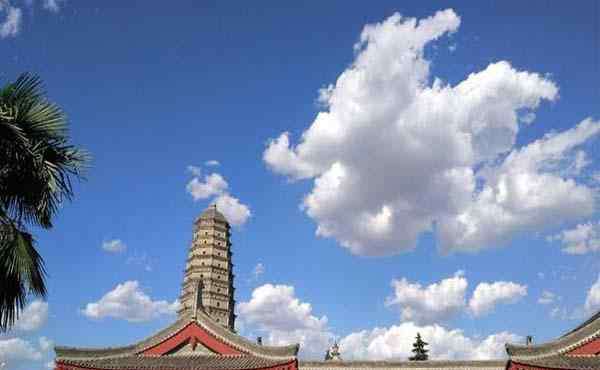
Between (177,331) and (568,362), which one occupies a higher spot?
(177,331)

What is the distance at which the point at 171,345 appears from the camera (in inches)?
1257

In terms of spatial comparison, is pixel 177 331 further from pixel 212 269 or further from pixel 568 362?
pixel 212 269

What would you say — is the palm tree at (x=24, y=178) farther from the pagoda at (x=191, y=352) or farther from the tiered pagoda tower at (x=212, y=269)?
the tiered pagoda tower at (x=212, y=269)

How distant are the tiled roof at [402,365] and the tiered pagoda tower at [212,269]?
28.9m

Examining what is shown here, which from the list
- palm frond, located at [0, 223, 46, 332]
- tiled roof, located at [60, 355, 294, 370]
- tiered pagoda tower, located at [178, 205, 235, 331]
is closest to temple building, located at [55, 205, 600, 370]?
tiled roof, located at [60, 355, 294, 370]

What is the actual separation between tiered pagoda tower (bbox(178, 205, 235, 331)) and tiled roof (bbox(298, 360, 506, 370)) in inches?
1139

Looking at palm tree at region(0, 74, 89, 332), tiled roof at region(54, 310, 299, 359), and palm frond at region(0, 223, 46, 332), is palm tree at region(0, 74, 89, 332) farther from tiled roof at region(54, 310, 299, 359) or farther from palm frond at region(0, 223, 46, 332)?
tiled roof at region(54, 310, 299, 359)

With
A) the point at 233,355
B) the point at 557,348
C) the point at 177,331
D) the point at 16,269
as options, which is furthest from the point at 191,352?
the point at 16,269

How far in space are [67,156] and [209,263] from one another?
170ft

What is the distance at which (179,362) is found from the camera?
30.4 meters

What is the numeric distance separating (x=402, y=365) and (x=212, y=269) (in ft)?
110

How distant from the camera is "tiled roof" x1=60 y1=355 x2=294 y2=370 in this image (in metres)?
29.5

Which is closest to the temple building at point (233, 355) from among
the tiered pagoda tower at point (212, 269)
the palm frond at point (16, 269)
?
the palm frond at point (16, 269)

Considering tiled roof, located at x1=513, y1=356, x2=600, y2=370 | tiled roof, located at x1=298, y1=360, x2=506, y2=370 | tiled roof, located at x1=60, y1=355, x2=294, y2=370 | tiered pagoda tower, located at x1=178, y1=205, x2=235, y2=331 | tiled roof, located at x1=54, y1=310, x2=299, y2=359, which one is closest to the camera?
tiled roof, located at x1=513, y1=356, x2=600, y2=370
